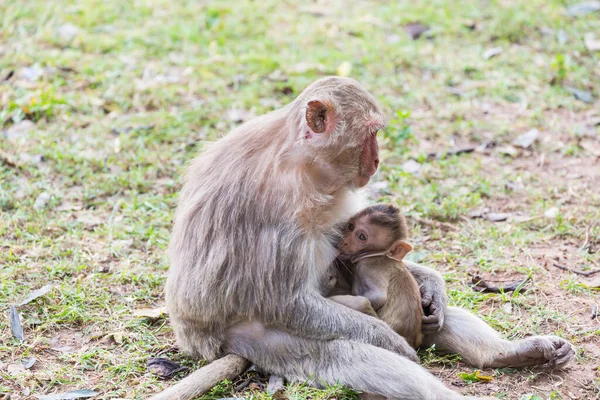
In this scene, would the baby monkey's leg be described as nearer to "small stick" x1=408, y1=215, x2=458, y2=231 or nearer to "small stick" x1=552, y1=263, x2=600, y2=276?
"small stick" x1=552, y1=263, x2=600, y2=276

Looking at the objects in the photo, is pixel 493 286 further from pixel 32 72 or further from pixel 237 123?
pixel 32 72

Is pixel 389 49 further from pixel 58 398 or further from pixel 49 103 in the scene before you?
pixel 58 398

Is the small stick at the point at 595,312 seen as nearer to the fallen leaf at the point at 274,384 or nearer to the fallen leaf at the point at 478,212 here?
the fallen leaf at the point at 478,212

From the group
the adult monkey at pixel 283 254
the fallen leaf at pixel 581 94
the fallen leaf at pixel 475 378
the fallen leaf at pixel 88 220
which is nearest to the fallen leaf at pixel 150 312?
the adult monkey at pixel 283 254

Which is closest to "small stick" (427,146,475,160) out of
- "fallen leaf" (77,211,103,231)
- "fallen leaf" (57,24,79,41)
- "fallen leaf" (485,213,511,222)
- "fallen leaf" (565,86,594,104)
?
"fallen leaf" (485,213,511,222)

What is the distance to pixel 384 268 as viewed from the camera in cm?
543

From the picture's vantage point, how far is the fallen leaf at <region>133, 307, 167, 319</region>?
5.99 meters

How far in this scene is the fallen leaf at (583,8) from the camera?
1177 centimetres

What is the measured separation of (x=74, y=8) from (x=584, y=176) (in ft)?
24.3

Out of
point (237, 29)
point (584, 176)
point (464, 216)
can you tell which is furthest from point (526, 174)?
point (237, 29)

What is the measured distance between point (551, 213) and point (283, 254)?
3.45 m

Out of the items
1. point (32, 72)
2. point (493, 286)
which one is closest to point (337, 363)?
point (493, 286)

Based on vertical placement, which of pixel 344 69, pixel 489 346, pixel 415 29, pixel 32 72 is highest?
pixel 415 29

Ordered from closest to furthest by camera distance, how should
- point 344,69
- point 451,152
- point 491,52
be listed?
point 451,152
point 344,69
point 491,52
